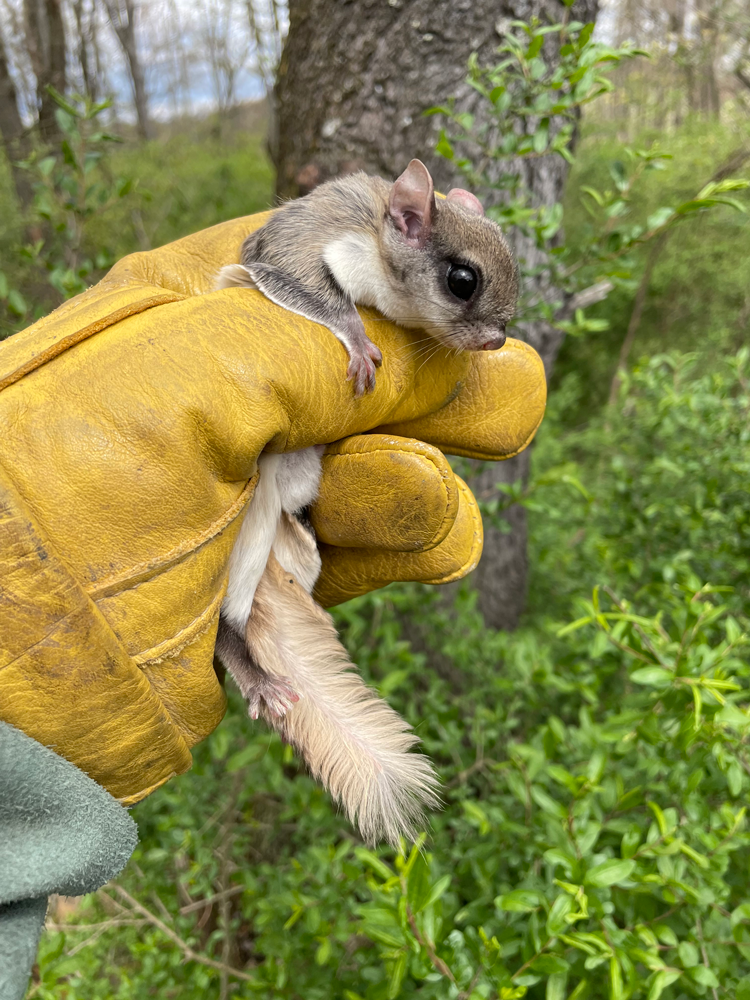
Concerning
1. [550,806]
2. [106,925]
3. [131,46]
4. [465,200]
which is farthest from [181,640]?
[131,46]

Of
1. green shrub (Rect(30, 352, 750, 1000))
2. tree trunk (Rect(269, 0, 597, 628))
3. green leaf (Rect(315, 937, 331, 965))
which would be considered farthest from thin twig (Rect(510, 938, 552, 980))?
tree trunk (Rect(269, 0, 597, 628))

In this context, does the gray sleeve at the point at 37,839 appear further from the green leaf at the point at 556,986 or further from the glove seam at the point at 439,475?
the green leaf at the point at 556,986

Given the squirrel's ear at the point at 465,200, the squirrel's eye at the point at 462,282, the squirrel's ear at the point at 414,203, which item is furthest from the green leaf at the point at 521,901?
the squirrel's ear at the point at 465,200

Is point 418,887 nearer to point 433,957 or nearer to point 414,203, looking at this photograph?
point 433,957

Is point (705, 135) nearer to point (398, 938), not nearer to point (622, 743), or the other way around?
point (622, 743)

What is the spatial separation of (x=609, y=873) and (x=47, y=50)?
7.28 meters

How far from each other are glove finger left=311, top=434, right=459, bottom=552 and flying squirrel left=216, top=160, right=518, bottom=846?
9 cm

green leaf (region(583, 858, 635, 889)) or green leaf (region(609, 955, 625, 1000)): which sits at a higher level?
green leaf (region(583, 858, 635, 889))

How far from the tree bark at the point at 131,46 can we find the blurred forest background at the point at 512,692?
8.99 meters

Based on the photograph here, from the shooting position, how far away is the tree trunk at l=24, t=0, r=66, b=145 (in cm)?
541

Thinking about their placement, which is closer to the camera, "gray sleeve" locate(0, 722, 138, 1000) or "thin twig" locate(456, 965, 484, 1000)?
"gray sleeve" locate(0, 722, 138, 1000)

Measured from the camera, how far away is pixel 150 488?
126 cm

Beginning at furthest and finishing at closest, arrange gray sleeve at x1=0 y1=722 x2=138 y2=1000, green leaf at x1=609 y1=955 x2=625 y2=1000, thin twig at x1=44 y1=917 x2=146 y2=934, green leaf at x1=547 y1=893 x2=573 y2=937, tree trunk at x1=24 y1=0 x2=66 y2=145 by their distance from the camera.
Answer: tree trunk at x1=24 y1=0 x2=66 y2=145, thin twig at x1=44 y1=917 x2=146 y2=934, green leaf at x1=547 y1=893 x2=573 y2=937, green leaf at x1=609 y1=955 x2=625 y2=1000, gray sleeve at x1=0 y1=722 x2=138 y2=1000

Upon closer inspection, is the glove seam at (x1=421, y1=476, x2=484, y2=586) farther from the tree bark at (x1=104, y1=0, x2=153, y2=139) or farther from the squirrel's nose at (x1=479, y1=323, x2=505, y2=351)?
the tree bark at (x1=104, y1=0, x2=153, y2=139)
